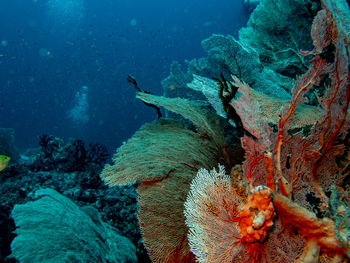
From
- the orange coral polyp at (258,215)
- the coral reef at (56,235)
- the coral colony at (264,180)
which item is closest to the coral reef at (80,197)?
the coral reef at (56,235)

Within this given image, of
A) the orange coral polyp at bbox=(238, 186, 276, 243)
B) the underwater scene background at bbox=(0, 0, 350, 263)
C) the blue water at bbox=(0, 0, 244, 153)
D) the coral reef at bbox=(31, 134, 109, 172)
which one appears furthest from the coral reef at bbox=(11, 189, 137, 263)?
the blue water at bbox=(0, 0, 244, 153)

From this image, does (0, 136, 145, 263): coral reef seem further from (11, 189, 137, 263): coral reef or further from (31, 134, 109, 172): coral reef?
(11, 189, 137, 263): coral reef

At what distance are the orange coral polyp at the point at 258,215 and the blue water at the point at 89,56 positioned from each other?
158 feet

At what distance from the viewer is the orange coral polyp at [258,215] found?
4.18 ft

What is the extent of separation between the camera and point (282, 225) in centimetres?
150

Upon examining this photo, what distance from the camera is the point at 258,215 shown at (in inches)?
50.6

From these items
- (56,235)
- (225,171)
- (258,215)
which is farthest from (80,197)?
(258,215)

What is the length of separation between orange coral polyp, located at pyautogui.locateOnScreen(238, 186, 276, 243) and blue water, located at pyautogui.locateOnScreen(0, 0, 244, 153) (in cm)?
4830

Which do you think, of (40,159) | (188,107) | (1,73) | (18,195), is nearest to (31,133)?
(1,73)

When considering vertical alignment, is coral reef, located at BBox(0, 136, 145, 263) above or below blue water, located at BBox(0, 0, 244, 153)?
below

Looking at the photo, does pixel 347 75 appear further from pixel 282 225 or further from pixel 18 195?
pixel 18 195

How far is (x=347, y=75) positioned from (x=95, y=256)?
3.09 meters

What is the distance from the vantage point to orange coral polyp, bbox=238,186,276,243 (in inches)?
50.2

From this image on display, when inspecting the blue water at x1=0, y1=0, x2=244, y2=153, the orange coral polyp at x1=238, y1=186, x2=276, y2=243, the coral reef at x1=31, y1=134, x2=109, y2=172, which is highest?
the blue water at x1=0, y1=0, x2=244, y2=153
